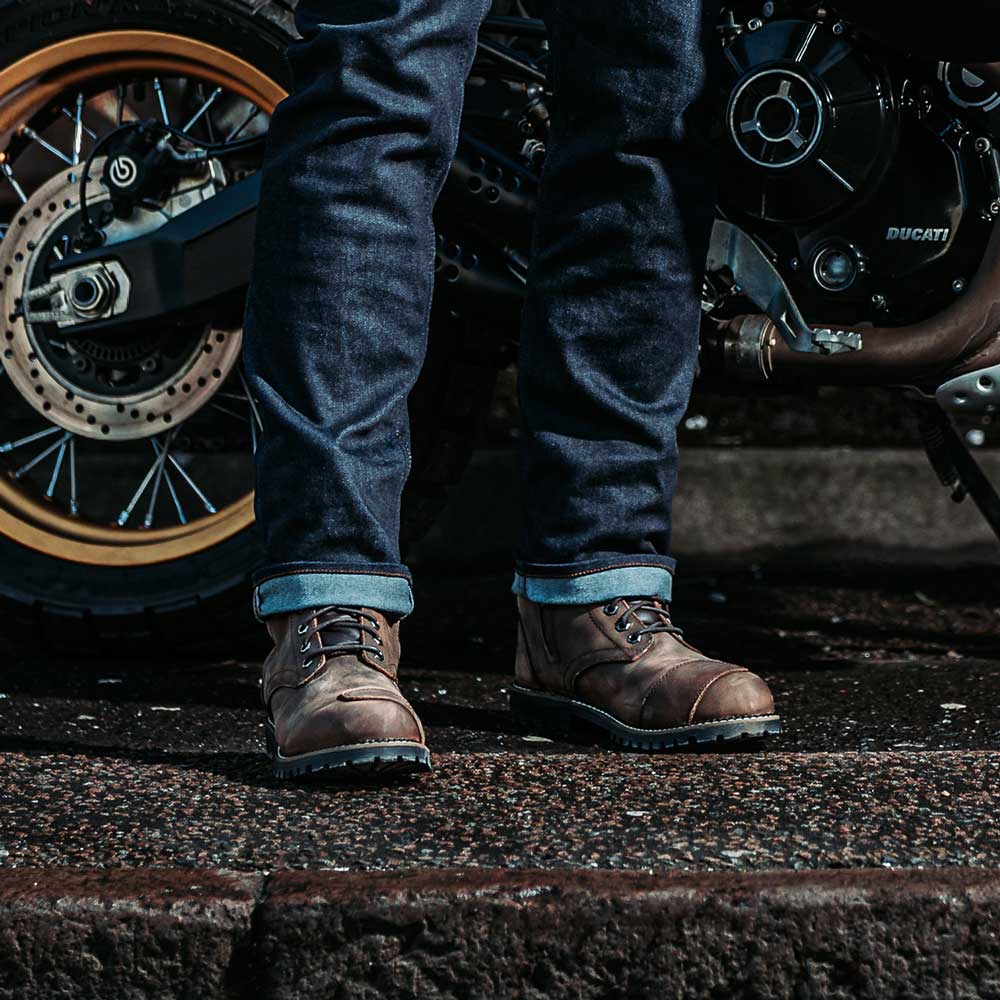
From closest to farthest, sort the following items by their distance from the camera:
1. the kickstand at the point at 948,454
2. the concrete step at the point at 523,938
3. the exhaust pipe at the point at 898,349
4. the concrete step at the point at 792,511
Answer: the concrete step at the point at 523,938 < the exhaust pipe at the point at 898,349 < the kickstand at the point at 948,454 < the concrete step at the point at 792,511

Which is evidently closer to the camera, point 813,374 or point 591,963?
point 591,963

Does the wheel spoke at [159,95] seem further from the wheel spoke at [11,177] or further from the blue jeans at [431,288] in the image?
the blue jeans at [431,288]

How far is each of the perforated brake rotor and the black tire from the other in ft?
0.76

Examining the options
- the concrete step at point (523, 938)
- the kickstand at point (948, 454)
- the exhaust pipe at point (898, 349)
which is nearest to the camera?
the concrete step at point (523, 938)

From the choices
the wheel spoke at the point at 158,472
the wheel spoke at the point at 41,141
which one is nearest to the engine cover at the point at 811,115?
the wheel spoke at the point at 158,472

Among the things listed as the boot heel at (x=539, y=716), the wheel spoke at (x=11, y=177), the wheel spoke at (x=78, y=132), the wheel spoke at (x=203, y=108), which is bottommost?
the boot heel at (x=539, y=716)

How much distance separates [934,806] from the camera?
1487mm

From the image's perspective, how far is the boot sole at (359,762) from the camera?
1.57 meters

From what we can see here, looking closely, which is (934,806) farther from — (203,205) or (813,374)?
(203,205)

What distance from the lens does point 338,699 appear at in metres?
1.60

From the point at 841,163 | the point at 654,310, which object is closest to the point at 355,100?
the point at 654,310

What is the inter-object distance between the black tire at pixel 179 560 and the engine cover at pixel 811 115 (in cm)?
63

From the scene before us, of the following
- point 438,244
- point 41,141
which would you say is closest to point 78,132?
point 41,141

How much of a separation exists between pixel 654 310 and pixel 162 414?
1.00m
